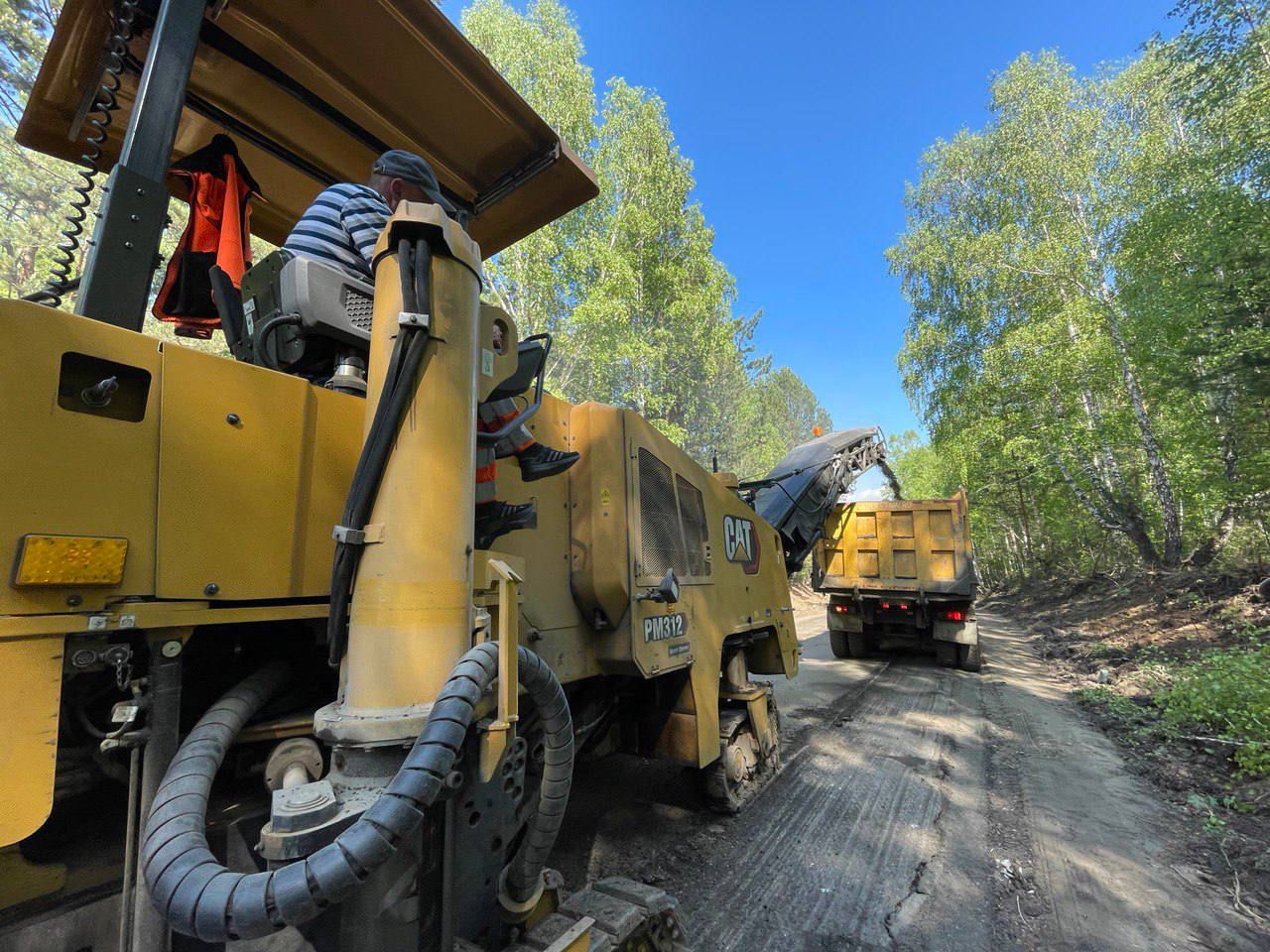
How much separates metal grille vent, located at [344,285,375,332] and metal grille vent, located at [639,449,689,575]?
5.28 feet

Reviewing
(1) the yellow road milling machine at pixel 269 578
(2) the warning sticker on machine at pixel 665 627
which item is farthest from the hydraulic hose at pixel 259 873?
(2) the warning sticker on machine at pixel 665 627

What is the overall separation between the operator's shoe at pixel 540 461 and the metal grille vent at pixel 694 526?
57.6 inches

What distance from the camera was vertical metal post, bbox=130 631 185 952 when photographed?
120 cm

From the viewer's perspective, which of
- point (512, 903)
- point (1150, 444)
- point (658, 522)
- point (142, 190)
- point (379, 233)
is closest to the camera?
point (142, 190)

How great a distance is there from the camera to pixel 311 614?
1.52 meters

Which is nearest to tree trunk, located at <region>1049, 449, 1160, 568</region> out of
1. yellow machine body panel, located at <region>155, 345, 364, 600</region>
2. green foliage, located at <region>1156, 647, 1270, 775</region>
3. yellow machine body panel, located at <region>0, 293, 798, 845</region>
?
green foliage, located at <region>1156, 647, 1270, 775</region>

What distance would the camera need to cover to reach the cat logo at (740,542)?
14.2 ft

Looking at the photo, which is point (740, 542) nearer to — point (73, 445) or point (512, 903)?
point (512, 903)

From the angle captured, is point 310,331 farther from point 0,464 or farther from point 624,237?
point 624,237

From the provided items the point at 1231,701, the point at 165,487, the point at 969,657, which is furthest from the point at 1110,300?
the point at 165,487

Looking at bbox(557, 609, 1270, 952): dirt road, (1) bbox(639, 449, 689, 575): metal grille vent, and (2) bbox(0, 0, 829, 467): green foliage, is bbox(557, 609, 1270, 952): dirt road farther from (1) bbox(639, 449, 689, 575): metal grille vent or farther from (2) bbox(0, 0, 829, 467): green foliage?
(2) bbox(0, 0, 829, 467): green foliage

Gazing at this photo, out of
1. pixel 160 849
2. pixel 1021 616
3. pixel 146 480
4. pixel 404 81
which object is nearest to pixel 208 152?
pixel 404 81

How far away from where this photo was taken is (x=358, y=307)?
5.75 ft

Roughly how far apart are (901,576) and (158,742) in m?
10.5
